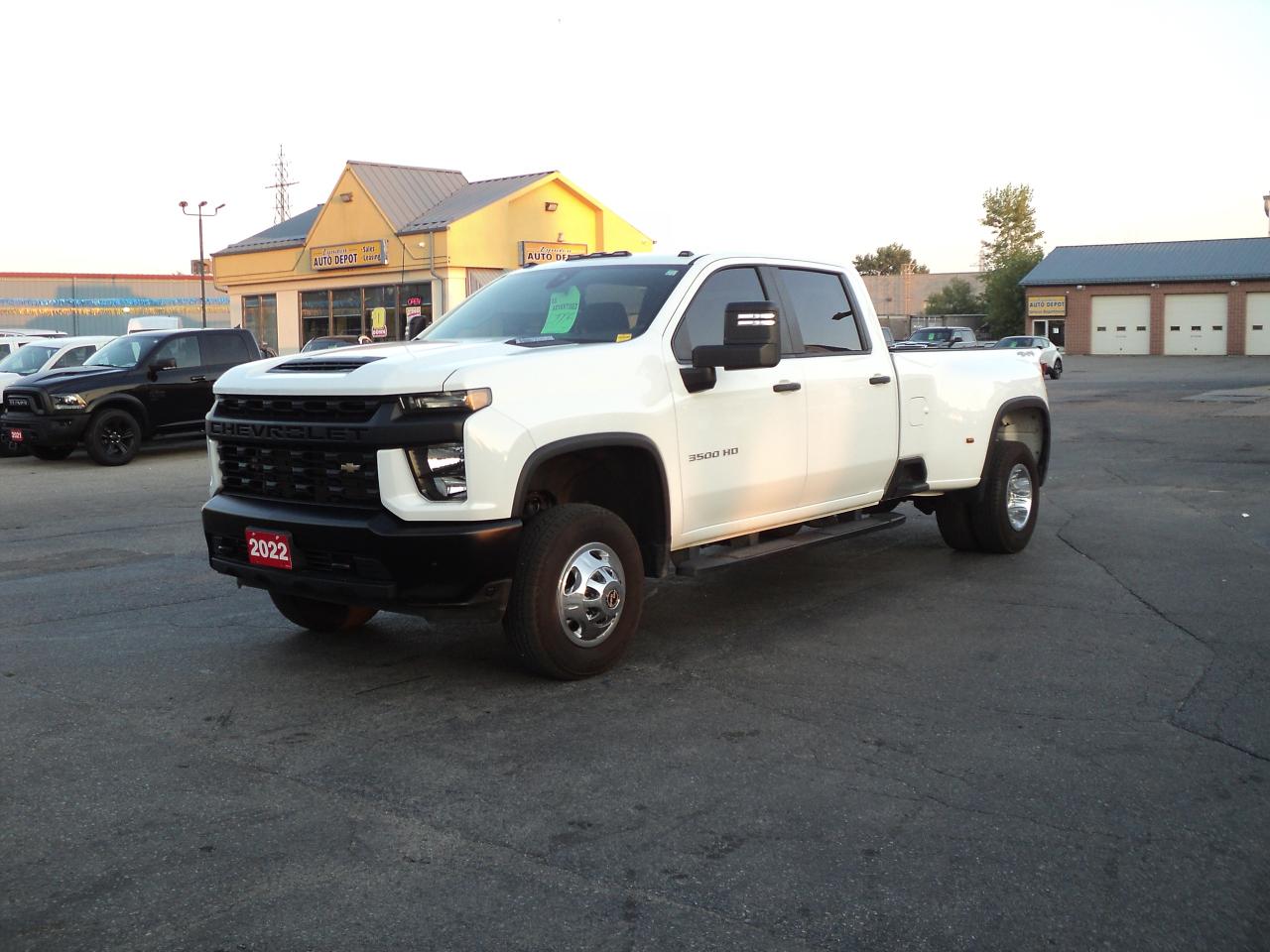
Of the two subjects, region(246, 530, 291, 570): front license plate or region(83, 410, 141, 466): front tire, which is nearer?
region(246, 530, 291, 570): front license plate

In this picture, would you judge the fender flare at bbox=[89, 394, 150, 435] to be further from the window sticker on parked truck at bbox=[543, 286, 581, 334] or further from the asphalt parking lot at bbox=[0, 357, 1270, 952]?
the window sticker on parked truck at bbox=[543, 286, 581, 334]

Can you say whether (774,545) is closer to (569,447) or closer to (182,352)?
(569,447)

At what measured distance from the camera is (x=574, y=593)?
567cm

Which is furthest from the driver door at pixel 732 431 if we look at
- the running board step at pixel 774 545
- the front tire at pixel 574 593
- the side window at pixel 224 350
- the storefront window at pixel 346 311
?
the storefront window at pixel 346 311

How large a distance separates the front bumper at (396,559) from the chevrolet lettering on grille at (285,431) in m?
0.32

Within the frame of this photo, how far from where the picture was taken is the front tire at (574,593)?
18.1 ft

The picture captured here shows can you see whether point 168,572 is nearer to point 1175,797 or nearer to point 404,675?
point 404,675

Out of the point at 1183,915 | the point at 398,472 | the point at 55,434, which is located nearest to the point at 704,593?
the point at 398,472

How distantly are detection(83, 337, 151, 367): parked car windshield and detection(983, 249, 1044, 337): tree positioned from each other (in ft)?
216

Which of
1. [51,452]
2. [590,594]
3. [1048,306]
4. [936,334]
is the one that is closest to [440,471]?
[590,594]

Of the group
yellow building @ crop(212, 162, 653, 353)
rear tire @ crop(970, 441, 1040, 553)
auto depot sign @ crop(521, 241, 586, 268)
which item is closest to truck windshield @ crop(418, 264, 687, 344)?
rear tire @ crop(970, 441, 1040, 553)

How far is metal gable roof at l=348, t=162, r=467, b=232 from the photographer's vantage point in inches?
1832

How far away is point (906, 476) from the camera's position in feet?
26.7

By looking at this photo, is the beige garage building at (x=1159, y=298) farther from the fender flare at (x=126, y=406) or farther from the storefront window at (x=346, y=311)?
the fender flare at (x=126, y=406)
